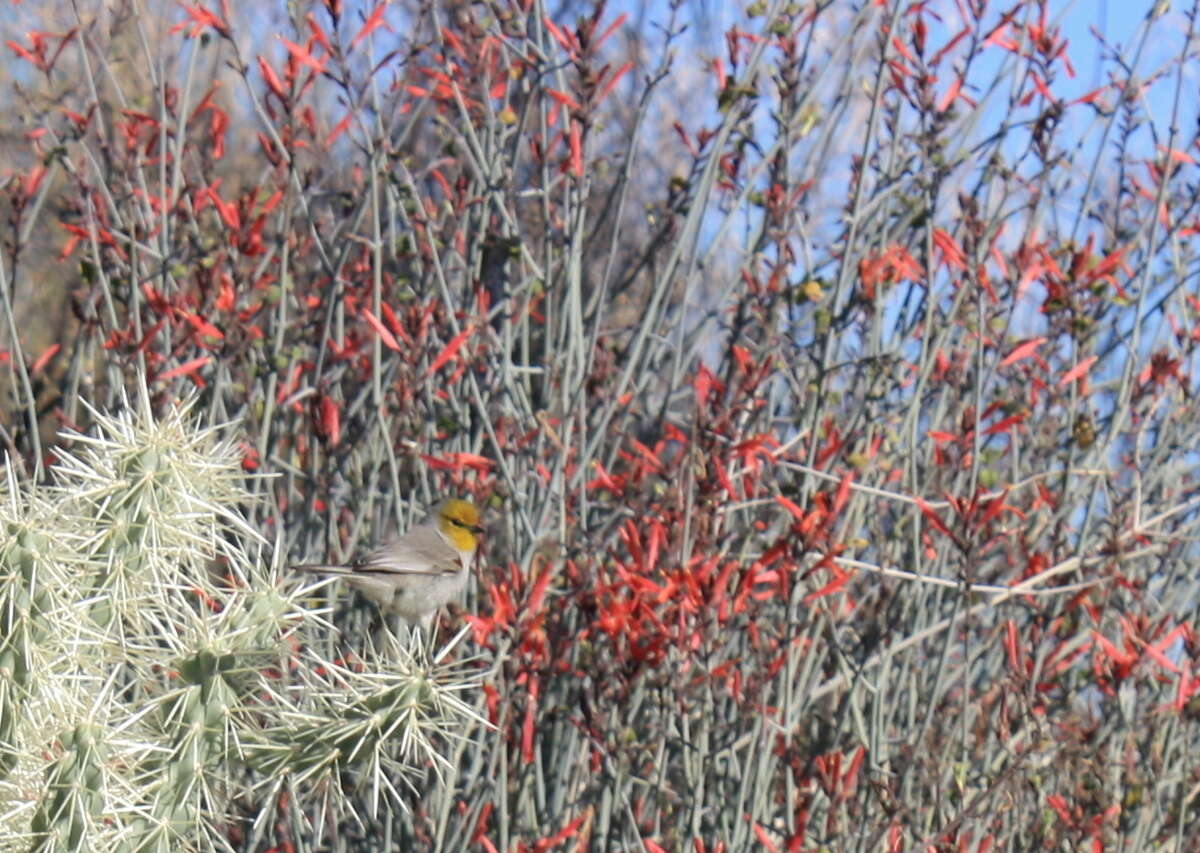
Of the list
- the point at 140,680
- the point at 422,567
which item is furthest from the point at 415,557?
the point at 140,680

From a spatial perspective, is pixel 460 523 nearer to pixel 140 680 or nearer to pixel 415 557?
pixel 415 557

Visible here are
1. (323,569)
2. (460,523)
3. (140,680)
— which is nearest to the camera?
(140,680)

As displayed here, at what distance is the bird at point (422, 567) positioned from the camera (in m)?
3.88

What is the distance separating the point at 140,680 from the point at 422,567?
3.35 feet

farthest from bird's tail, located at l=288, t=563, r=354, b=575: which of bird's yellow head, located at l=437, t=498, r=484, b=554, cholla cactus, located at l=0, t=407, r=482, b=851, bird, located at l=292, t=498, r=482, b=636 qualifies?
cholla cactus, located at l=0, t=407, r=482, b=851

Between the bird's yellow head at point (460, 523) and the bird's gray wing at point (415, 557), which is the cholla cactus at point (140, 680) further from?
the bird's yellow head at point (460, 523)

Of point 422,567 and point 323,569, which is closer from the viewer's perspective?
point 323,569

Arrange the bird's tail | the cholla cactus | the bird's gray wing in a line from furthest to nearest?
1. the bird's gray wing
2. the bird's tail
3. the cholla cactus

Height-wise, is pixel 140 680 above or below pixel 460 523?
below

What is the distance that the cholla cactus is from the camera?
8.50ft

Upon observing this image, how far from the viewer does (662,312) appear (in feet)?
14.4

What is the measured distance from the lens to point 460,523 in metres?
4.11

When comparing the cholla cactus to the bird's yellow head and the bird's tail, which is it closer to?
the bird's tail

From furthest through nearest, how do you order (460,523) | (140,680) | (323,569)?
(460,523)
(323,569)
(140,680)
